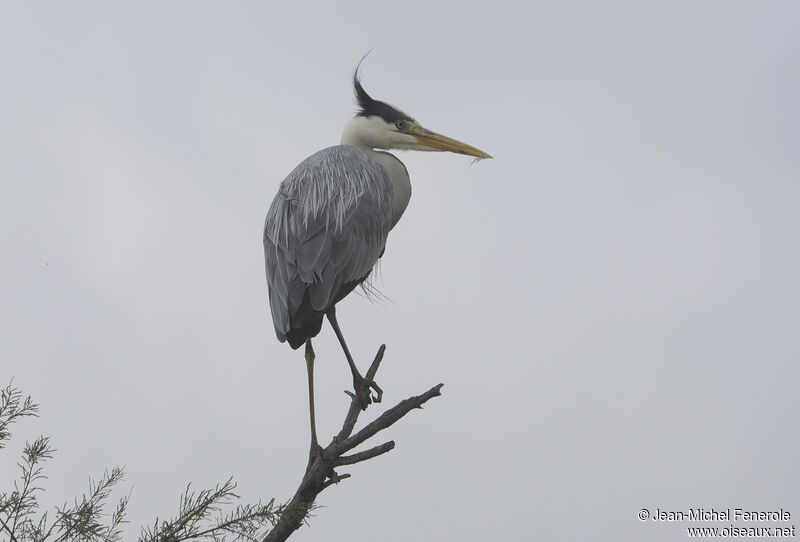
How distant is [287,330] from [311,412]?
0.51 m

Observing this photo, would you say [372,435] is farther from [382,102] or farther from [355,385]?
[382,102]

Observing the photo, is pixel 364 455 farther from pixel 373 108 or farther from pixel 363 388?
pixel 373 108

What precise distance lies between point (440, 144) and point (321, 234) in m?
1.99

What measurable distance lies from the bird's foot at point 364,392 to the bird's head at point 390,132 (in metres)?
2.24

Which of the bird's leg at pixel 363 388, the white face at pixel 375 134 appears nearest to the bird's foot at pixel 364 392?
the bird's leg at pixel 363 388

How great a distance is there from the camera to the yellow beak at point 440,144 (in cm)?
700

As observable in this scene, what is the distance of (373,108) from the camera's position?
702 cm

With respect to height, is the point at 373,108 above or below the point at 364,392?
above

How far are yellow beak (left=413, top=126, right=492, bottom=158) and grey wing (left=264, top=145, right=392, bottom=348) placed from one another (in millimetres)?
739

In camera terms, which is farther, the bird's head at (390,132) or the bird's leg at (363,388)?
the bird's head at (390,132)

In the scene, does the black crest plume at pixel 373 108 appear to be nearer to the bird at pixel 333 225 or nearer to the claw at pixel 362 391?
the bird at pixel 333 225

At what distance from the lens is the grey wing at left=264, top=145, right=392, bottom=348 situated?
194 inches

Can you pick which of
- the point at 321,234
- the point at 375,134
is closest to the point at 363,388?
the point at 321,234

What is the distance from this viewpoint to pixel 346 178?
19.4ft
